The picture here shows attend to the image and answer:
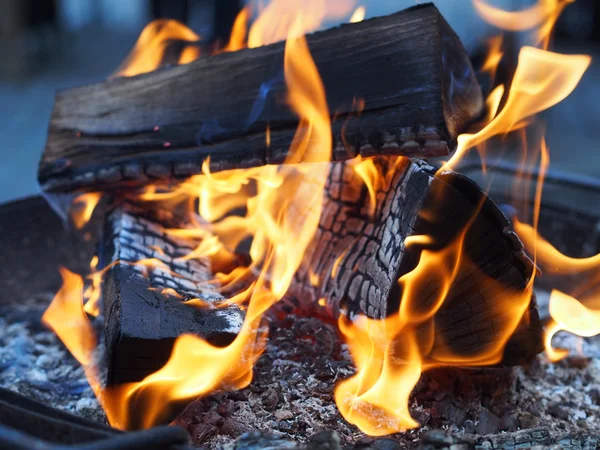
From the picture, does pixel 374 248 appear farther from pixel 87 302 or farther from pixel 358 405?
pixel 87 302

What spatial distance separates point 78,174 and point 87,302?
45 cm

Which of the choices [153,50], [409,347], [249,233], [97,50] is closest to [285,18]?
[153,50]

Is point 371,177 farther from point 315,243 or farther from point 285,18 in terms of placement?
point 285,18

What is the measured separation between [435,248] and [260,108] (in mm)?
715

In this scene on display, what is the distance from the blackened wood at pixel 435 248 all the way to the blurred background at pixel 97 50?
116 cm

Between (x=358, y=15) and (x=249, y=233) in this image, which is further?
(x=249, y=233)

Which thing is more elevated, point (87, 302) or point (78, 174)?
point (78, 174)

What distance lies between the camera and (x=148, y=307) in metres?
1.73

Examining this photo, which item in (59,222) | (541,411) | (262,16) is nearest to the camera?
(541,411)

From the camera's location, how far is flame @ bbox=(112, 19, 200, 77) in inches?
101

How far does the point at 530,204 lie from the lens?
114 inches

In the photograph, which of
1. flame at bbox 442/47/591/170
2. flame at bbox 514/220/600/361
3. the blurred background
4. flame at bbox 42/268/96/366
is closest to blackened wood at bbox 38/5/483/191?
flame at bbox 442/47/591/170

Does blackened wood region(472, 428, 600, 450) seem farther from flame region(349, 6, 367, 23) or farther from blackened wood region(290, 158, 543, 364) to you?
flame region(349, 6, 367, 23)

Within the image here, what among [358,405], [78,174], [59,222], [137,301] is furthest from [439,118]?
[59,222]
